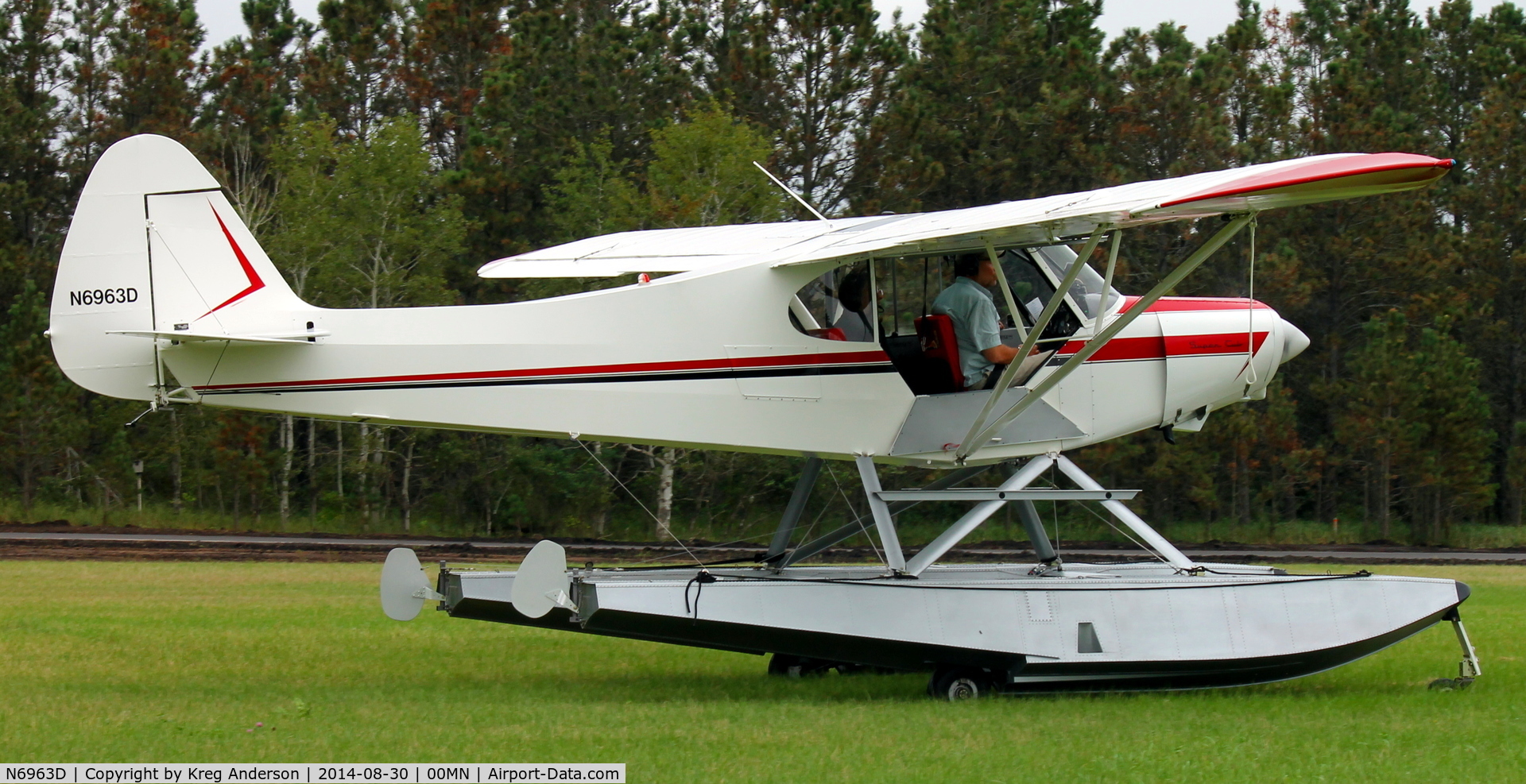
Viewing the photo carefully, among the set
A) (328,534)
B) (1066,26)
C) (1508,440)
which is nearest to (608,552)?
(328,534)

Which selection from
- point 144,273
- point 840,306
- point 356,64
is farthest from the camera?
point 356,64

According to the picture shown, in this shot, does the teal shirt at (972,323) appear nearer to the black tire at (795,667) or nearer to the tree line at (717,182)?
the black tire at (795,667)

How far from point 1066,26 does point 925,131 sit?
505cm

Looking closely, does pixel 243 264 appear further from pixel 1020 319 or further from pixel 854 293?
pixel 1020 319

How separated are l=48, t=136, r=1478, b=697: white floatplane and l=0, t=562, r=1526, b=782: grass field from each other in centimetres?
45

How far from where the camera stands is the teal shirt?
938 centimetres

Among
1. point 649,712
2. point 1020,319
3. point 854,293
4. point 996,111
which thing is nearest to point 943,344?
point 1020,319

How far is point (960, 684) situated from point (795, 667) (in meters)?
1.79

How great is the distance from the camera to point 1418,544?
1073 inches

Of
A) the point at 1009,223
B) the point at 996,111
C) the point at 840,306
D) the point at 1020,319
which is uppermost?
the point at 996,111

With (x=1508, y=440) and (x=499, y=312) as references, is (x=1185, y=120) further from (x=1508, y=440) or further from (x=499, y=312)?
(x=499, y=312)

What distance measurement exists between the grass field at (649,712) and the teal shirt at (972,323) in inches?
89.7
